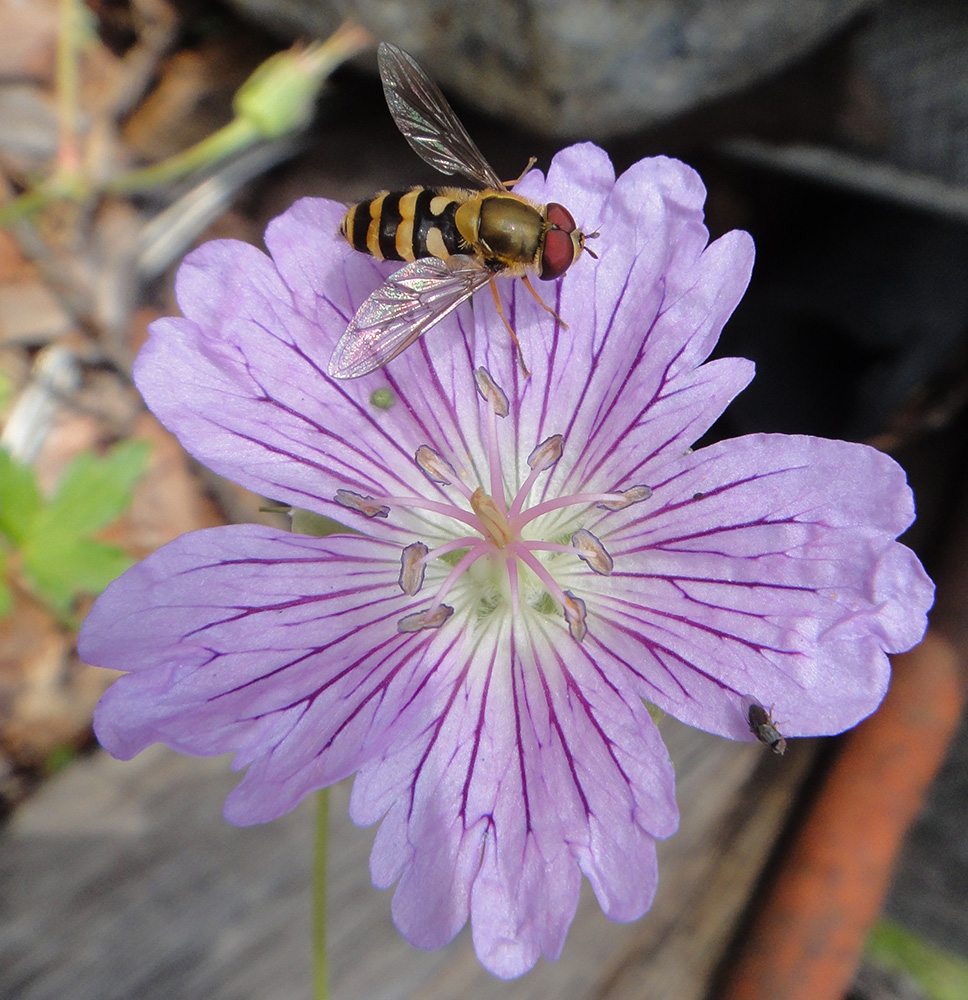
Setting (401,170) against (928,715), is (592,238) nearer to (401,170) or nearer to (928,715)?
(928,715)

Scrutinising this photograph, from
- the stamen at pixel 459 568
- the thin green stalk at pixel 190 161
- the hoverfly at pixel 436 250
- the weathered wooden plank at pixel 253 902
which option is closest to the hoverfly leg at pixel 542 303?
the hoverfly at pixel 436 250

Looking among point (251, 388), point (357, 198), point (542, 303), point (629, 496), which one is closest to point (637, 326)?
point (542, 303)

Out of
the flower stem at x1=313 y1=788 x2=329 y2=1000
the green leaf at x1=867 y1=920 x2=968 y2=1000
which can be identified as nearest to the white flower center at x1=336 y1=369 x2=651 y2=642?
the flower stem at x1=313 y1=788 x2=329 y2=1000

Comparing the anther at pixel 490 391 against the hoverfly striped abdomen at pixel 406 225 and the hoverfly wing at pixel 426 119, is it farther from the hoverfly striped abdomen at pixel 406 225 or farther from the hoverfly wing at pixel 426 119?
the hoverfly wing at pixel 426 119

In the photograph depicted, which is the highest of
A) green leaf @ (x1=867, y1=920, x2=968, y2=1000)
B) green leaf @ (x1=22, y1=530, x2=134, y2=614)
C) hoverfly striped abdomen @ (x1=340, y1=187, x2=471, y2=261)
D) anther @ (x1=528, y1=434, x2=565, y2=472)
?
hoverfly striped abdomen @ (x1=340, y1=187, x2=471, y2=261)

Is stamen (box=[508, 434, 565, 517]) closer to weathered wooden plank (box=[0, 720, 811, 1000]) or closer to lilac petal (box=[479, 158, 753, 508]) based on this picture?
lilac petal (box=[479, 158, 753, 508])
